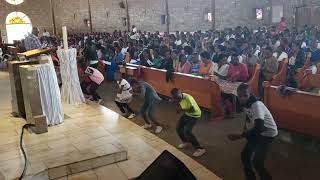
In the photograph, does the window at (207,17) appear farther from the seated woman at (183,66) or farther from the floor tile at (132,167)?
the floor tile at (132,167)

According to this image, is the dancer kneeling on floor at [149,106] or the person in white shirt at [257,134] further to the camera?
the dancer kneeling on floor at [149,106]

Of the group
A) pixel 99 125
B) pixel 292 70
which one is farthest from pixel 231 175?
pixel 292 70

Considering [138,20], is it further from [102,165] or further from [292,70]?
[102,165]

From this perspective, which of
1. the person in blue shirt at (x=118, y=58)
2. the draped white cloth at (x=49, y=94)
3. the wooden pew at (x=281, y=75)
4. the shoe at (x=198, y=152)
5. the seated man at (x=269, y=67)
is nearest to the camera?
the shoe at (x=198, y=152)

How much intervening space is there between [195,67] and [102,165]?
5.06 metres

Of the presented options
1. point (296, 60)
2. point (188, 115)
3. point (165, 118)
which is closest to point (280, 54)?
point (296, 60)

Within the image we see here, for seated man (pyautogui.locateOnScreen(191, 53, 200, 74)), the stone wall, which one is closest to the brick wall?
the stone wall

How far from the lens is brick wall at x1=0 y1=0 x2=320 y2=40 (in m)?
22.7

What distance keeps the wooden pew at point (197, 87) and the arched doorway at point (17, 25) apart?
18283 mm

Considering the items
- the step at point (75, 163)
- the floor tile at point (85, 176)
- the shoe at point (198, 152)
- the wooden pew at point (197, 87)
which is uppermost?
the wooden pew at point (197, 87)

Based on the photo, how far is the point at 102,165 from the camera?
4.96 metres

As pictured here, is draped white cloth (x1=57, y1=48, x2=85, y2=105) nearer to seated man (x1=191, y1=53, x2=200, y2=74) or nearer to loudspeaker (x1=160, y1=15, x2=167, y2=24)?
seated man (x1=191, y1=53, x2=200, y2=74)

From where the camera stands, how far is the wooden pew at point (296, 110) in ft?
19.4

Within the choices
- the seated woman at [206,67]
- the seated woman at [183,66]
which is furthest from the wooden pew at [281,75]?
the seated woman at [183,66]
